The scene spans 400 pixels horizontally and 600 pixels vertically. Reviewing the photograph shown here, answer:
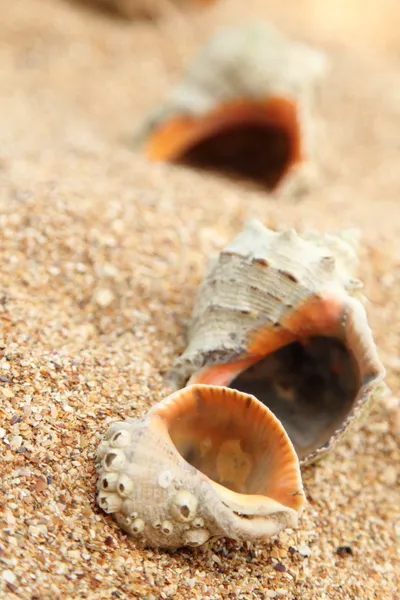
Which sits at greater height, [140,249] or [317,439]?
[317,439]

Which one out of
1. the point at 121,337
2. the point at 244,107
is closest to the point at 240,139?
the point at 244,107

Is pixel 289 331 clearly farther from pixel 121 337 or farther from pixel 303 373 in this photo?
pixel 121 337

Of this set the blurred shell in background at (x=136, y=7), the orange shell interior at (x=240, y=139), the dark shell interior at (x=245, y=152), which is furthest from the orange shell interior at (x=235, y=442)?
the blurred shell in background at (x=136, y=7)

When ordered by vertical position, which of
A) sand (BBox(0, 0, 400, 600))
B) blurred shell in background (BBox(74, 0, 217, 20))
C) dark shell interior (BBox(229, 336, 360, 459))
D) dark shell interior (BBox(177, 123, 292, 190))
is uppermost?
dark shell interior (BBox(229, 336, 360, 459))

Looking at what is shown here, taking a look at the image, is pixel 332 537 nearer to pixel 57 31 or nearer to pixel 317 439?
pixel 317 439

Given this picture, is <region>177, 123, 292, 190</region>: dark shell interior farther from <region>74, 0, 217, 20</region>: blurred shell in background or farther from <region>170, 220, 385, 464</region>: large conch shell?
<region>74, 0, 217, 20</region>: blurred shell in background

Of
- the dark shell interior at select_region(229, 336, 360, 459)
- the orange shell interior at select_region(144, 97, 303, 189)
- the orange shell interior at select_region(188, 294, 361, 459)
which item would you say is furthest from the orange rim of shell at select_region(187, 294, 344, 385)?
the orange shell interior at select_region(144, 97, 303, 189)

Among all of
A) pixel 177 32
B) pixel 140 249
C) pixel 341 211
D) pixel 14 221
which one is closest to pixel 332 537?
pixel 140 249
